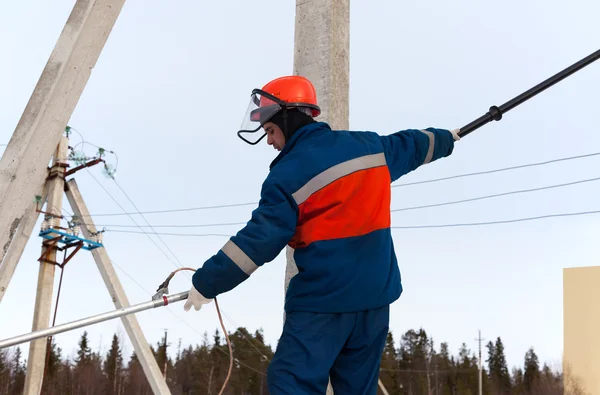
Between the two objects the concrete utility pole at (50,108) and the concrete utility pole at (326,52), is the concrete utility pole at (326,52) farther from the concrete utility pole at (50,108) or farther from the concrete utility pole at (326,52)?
the concrete utility pole at (50,108)

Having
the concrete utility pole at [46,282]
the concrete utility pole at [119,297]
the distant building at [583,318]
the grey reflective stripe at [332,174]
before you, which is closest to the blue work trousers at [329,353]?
the grey reflective stripe at [332,174]

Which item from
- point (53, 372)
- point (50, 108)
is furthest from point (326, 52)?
point (53, 372)

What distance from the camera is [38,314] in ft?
25.6

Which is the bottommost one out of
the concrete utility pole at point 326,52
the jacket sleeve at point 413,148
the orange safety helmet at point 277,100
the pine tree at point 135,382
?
the pine tree at point 135,382

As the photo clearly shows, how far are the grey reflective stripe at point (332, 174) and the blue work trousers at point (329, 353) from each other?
14.3 inches

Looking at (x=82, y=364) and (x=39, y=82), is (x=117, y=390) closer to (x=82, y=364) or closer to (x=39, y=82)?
(x=82, y=364)

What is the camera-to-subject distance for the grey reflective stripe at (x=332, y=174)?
2.03 meters

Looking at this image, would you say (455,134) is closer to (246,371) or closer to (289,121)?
(289,121)

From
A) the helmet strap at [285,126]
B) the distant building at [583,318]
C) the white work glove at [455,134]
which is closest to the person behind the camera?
the helmet strap at [285,126]

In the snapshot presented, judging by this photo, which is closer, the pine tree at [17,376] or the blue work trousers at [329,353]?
the blue work trousers at [329,353]

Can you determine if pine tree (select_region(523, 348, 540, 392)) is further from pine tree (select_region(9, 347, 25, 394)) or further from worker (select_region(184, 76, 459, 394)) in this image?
worker (select_region(184, 76, 459, 394))

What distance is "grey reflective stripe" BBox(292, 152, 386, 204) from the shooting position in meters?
2.03

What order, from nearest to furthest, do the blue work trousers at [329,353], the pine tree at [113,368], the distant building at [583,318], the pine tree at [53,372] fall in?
the blue work trousers at [329,353] → the distant building at [583,318] → the pine tree at [53,372] → the pine tree at [113,368]

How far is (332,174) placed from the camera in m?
2.06
